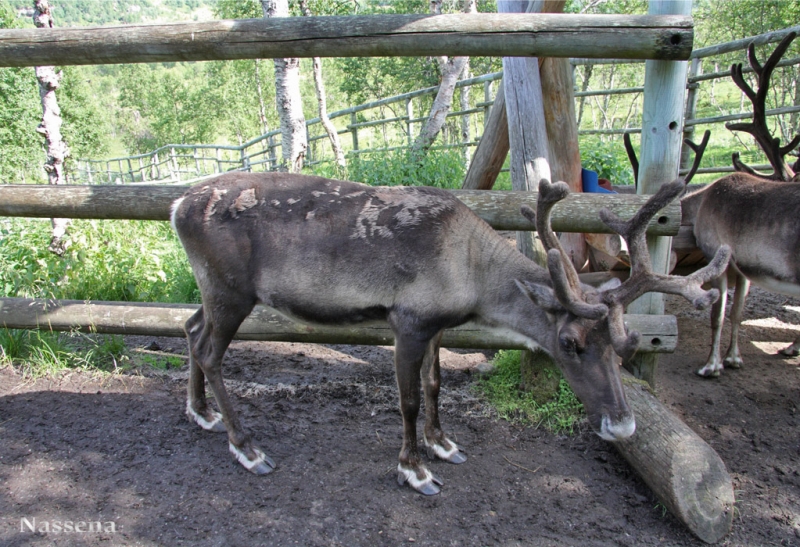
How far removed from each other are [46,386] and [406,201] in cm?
320

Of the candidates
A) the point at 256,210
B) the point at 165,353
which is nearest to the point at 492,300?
the point at 256,210

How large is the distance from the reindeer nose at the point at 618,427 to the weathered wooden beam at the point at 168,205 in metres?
→ 1.34

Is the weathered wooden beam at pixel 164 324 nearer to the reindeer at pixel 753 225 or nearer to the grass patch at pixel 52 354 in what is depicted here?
the grass patch at pixel 52 354

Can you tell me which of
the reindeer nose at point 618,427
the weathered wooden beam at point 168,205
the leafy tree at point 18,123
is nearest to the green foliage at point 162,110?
the leafy tree at point 18,123

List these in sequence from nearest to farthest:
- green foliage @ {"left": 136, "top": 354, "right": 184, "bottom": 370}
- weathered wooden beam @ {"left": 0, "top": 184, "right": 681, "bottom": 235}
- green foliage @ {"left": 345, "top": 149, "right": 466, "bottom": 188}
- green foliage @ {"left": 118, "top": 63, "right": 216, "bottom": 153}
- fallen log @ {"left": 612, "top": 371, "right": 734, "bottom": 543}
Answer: fallen log @ {"left": 612, "top": 371, "right": 734, "bottom": 543} < weathered wooden beam @ {"left": 0, "top": 184, "right": 681, "bottom": 235} < green foliage @ {"left": 136, "top": 354, "right": 184, "bottom": 370} < green foliage @ {"left": 345, "top": 149, "right": 466, "bottom": 188} < green foliage @ {"left": 118, "top": 63, "right": 216, "bottom": 153}

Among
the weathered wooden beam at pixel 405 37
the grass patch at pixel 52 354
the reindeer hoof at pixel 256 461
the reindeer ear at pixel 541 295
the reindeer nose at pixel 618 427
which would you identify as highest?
the weathered wooden beam at pixel 405 37

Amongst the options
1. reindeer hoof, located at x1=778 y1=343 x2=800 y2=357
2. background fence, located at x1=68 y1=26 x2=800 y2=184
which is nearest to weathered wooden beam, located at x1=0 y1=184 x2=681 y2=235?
reindeer hoof, located at x1=778 y1=343 x2=800 y2=357

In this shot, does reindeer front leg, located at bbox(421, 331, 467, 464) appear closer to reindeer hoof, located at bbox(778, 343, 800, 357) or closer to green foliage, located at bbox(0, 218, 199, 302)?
green foliage, located at bbox(0, 218, 199, 302)

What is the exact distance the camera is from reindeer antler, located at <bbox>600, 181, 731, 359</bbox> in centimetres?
290

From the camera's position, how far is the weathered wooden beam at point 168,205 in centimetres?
378

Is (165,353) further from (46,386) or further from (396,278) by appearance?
(396,278)

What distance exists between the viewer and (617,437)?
3086mm

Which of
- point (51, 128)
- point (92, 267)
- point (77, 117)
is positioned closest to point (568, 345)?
point (92, 267)

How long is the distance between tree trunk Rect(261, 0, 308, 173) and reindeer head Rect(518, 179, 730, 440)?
6.95 meters
